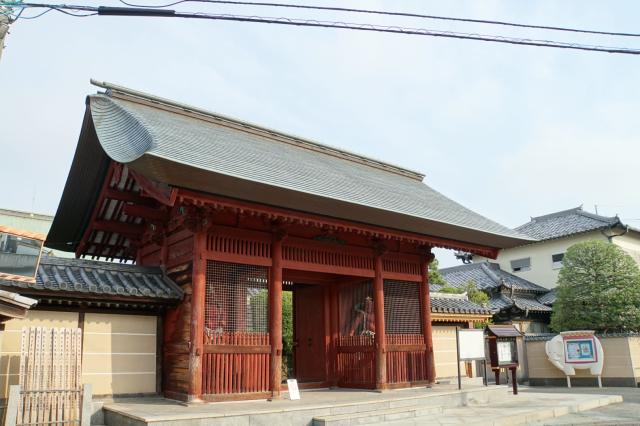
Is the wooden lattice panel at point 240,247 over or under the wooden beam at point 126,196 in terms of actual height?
under

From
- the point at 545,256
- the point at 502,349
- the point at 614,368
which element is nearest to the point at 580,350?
the point at 614,368

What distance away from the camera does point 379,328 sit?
1101cm

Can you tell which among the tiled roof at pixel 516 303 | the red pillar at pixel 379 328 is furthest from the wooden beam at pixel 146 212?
the tiled roof at pixel 516 303

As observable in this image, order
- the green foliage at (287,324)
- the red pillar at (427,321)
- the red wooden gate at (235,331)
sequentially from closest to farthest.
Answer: the red wooden gate at (235,331) < the red pillar at (427,321) < the green foliage at (287,324)

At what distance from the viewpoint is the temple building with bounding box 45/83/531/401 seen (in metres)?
8.62

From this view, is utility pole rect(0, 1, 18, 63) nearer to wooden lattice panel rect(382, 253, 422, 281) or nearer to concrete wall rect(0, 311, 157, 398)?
concrete wall rect(0, 311, 157, 398)

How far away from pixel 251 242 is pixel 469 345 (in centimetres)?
539

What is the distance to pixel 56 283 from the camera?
8.24 meters

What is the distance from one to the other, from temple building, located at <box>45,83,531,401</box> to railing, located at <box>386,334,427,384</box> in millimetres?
30

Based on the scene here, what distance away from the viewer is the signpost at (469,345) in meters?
11.3

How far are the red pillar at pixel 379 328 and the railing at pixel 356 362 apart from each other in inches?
8.3

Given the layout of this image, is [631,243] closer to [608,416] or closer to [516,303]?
[516,303]

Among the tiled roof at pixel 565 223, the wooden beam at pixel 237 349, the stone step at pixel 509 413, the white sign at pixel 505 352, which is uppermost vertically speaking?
the tiled roof at pixel 565 223

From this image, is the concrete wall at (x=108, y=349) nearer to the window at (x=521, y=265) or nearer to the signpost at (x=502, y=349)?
the signpost at (x=502, y=349)
